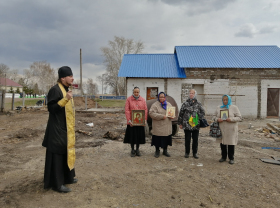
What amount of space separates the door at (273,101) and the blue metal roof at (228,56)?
186cm

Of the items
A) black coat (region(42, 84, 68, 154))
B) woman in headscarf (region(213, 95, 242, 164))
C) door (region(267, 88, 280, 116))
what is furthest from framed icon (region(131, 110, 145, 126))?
door (region(267, 88, 280, 116))

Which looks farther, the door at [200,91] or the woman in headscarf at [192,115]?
the door at [200,91]

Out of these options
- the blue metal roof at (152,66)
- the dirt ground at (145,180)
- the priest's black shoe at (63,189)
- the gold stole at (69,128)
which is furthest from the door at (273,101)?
the priest's black shoe at (63,189)

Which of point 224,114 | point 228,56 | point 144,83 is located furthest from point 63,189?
point 228,56

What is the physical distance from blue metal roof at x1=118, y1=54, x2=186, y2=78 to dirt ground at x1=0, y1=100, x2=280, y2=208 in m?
9.28

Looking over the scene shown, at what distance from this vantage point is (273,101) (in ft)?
47.5

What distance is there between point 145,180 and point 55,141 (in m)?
1.78

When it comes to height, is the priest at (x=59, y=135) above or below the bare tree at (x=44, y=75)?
below

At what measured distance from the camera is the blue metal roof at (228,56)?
14352mm

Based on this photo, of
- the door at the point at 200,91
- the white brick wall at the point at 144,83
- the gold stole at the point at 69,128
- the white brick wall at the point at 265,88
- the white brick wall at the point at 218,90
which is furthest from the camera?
the door at the point at 200,91

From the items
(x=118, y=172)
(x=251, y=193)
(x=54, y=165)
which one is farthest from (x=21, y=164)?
(x=251, y=193)

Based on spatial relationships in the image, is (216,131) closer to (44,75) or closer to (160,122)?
(160,122)

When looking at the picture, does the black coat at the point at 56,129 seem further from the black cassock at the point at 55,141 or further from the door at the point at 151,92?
the door at the point at 151,92

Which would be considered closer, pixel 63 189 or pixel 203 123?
pixel 63 189
